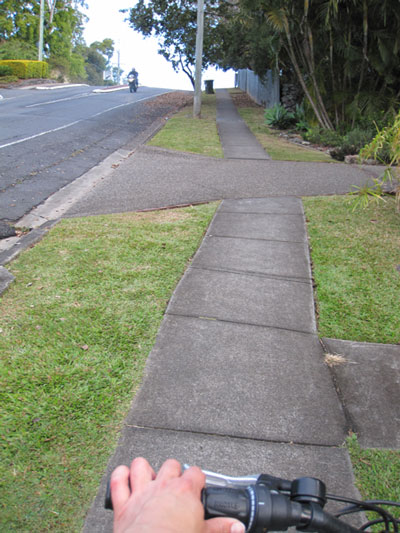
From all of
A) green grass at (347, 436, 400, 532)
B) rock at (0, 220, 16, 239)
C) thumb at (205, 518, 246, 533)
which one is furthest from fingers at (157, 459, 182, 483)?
rock at (0, 220, 16, 239)

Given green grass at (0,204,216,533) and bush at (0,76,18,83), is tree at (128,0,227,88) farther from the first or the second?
green grass at (0,204,216,533)

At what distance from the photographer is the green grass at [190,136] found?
1242cm

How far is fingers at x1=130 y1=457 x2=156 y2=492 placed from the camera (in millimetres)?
992

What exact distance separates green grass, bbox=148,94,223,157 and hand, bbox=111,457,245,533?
11.0m

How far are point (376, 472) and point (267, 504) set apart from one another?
164 cm

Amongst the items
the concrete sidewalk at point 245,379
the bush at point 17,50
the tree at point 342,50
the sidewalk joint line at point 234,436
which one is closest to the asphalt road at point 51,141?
the concrete sidewalk at point 245,379

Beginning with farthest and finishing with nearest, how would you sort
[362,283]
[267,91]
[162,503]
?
[267,91] → [362,283] → [162,503]

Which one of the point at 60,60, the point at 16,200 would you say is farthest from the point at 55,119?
the point at 60,60

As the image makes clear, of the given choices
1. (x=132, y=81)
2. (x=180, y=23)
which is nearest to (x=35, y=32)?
(x=132, y=81)

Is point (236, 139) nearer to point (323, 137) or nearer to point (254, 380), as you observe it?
point (323, 137)

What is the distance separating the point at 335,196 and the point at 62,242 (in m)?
4.74

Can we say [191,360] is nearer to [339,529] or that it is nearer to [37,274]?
[37,274]

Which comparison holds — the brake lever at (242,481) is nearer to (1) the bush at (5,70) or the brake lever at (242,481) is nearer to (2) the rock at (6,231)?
(2) the rock at (6,231)

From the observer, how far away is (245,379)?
119 inches
